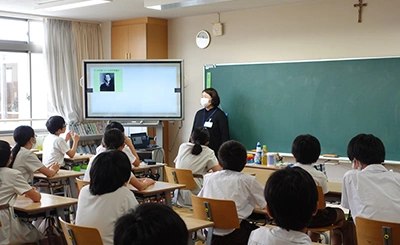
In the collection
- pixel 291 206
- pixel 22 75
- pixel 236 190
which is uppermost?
pixel 22 75

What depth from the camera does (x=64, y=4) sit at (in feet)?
22.8

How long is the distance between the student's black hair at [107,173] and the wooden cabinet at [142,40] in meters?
5.26

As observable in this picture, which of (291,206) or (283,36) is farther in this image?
(283,36)

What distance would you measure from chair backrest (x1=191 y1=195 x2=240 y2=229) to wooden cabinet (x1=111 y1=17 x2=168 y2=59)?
4.94 m

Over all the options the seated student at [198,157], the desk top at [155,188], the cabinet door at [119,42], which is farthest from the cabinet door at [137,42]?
the desk top at [155,188]

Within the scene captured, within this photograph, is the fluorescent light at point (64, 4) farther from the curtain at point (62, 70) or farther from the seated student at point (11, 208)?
the seated student at point (11, 208)

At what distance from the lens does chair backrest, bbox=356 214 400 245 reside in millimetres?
3133

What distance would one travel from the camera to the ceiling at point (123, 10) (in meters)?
6.98

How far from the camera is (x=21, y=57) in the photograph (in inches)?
325

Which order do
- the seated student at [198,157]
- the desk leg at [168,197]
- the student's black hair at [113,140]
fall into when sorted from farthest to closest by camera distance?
the seated student at [198,157] → the student's black hair at [113,140] → the desk leg at [168,197]

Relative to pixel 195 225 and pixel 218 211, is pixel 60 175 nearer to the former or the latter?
pixel 218 211

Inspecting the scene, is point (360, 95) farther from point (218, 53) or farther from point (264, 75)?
point (218, 53)

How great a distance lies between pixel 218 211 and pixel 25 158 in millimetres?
2301

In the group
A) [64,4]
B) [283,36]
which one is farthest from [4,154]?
[283,36]
